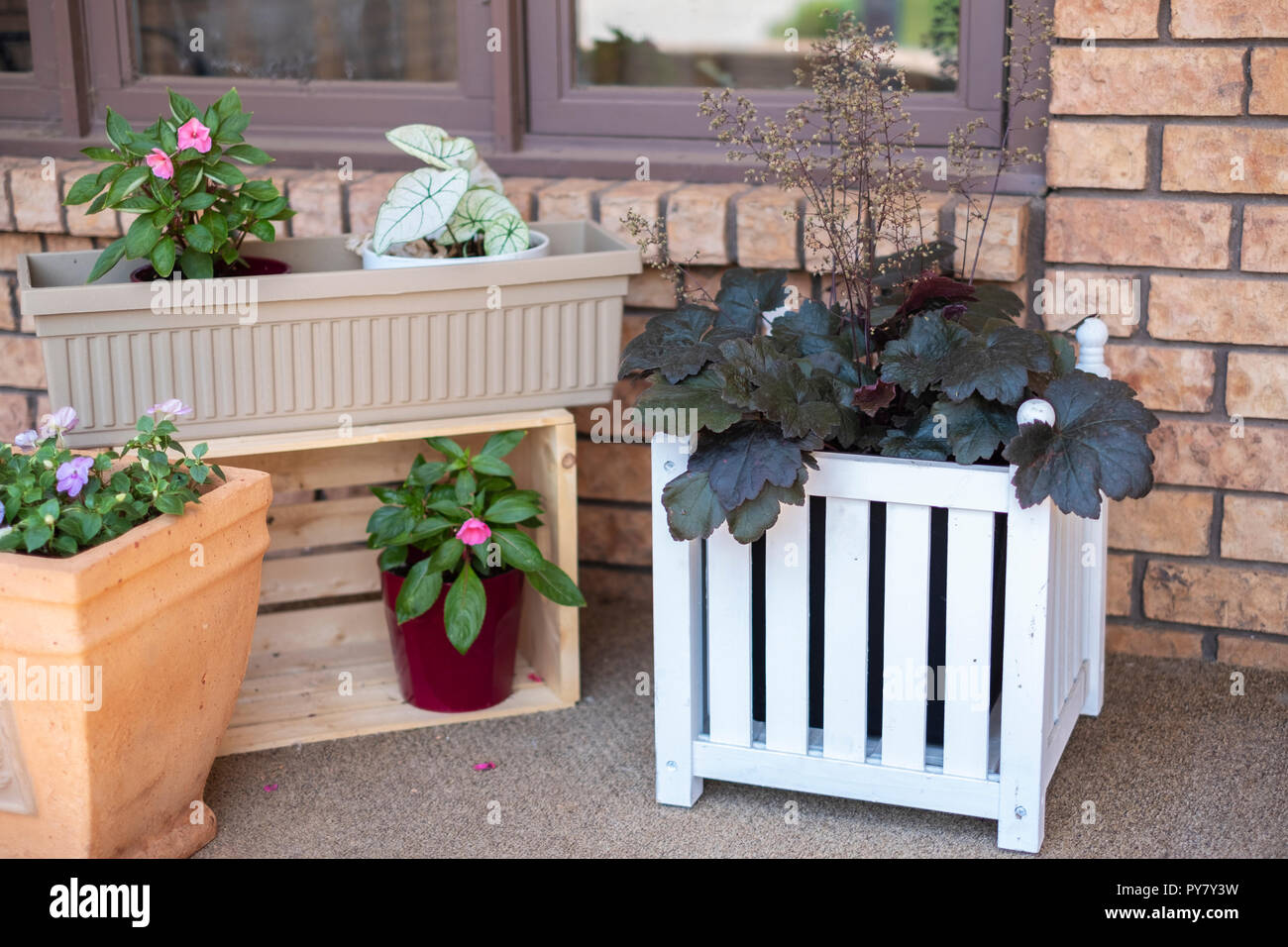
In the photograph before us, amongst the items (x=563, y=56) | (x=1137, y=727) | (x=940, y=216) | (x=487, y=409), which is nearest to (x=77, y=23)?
(x=563, y=56)

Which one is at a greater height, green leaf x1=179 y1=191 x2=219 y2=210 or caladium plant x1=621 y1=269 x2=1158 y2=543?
green leaf x1=179 y1=191 x2=219 y2=210

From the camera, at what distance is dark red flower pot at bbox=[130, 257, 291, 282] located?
6.22ft

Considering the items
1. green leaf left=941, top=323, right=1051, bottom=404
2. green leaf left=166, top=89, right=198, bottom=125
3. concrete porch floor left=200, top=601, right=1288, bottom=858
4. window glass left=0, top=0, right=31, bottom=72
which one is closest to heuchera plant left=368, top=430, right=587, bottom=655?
concrete porch floor left=200, top=601, right=1288, bottom=858

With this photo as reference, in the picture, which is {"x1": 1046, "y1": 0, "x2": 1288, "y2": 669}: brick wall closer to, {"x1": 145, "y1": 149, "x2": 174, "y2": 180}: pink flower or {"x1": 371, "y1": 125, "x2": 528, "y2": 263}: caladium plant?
{"x1": 371, "y1": 125, "x2": 528, "y2": 263}: caladium plant

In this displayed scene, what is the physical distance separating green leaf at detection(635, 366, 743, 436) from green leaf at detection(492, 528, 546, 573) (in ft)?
1.16

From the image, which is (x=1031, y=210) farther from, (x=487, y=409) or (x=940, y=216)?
(x=487, y=409)

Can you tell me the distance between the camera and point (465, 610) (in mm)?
1917

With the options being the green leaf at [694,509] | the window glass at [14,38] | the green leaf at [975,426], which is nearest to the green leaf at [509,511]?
the green leaf at [694,509]

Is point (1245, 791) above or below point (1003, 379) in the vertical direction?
below

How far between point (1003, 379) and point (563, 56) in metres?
1.12

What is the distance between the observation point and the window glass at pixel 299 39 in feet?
7.98

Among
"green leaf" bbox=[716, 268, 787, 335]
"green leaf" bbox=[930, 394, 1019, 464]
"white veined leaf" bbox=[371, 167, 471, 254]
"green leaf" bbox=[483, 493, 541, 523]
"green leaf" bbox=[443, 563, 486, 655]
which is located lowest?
"green leaf" bbox=[443, 563, 486, 655]

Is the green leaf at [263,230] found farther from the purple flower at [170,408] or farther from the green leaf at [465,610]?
the green leaf at [465,610]

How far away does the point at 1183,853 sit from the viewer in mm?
1673
